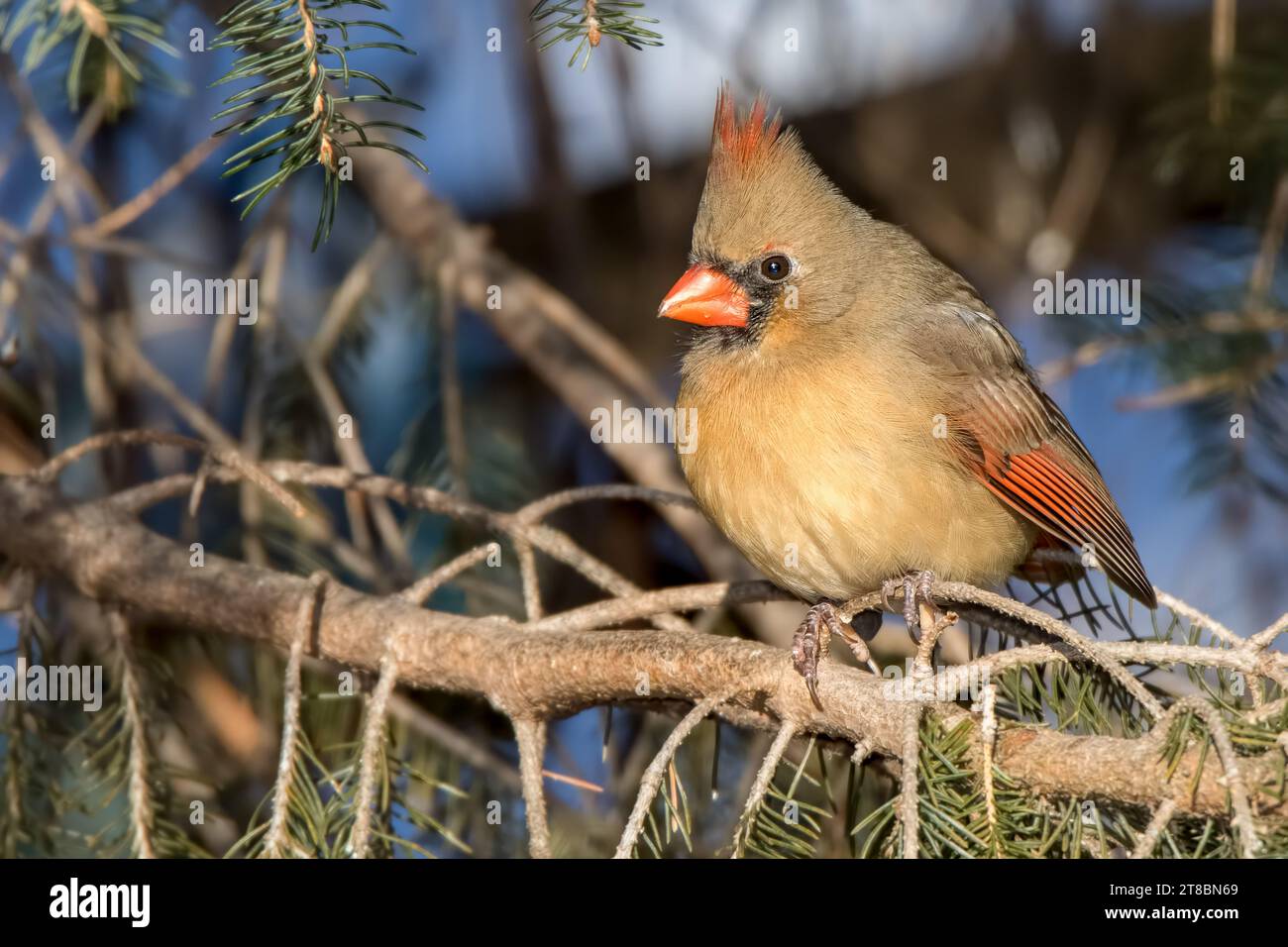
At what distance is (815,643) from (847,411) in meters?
0.67

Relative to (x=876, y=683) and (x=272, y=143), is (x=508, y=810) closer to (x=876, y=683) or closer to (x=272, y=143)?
(x=876, y=683)

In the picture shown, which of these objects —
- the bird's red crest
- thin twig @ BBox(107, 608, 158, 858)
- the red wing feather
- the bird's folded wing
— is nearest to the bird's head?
the bird's red crest

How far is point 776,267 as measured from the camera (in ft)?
10.2

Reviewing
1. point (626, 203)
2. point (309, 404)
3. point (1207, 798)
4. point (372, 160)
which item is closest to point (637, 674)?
point (1207, 798)

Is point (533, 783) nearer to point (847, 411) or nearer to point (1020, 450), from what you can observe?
point (847, 411)

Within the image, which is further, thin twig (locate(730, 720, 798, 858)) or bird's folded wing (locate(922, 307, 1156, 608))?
bird's folded wing (locate(922, 307, 1156, 608))

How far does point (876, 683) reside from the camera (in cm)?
220

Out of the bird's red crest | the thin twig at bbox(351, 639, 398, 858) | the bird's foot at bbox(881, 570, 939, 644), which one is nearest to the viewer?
the thin twig at bbox(351, 639, 398, 858)

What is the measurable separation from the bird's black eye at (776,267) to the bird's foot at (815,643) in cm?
85

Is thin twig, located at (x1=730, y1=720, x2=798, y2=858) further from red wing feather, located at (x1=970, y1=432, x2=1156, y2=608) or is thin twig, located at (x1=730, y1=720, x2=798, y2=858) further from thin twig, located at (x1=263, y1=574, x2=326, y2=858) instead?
red wing feather, located at (x1=970, y1=432, x2=1156, y2=608)

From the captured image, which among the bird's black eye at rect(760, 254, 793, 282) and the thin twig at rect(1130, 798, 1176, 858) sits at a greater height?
the bird's black eye at rect(760, 254, 793, 282)

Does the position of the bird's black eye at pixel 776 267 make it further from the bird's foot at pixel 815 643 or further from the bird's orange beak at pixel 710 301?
the bird's foot at pixel 815 643

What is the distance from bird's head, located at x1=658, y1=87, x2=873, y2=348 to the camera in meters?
3.07

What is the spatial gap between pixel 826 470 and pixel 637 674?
2.11ft
